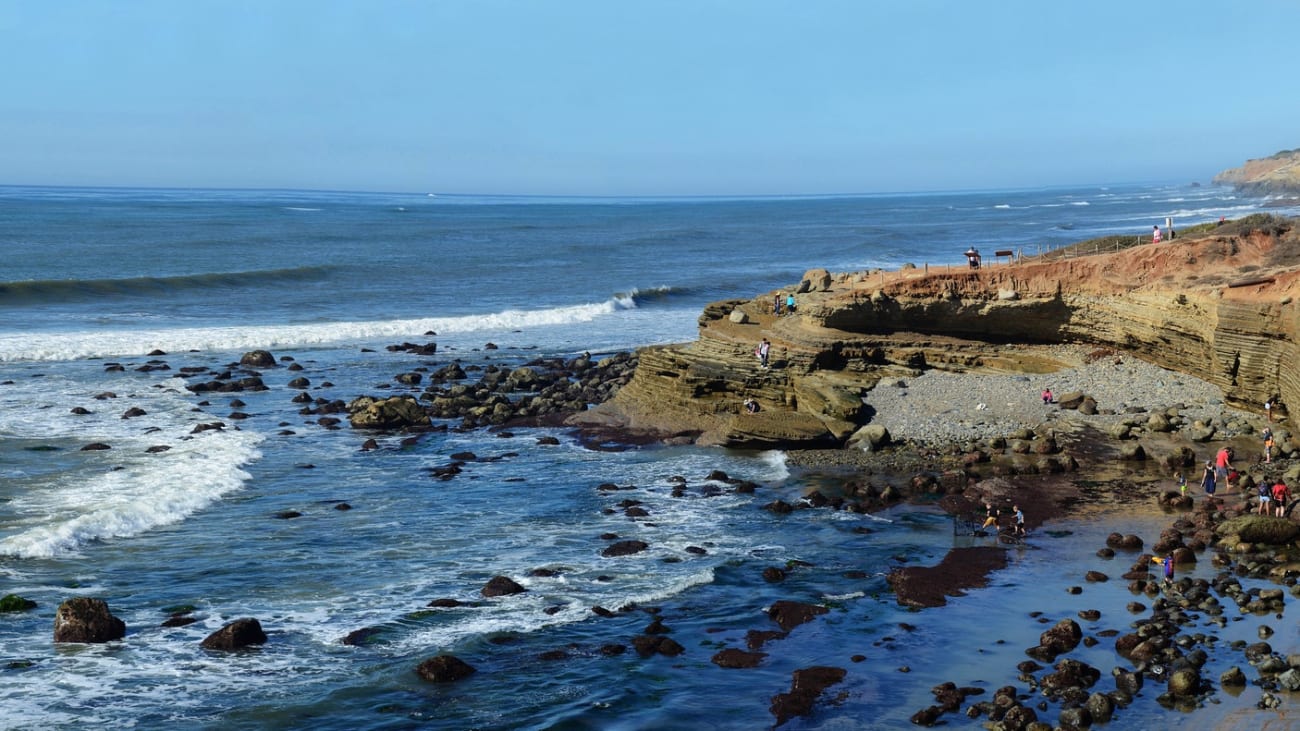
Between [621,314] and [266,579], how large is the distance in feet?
156

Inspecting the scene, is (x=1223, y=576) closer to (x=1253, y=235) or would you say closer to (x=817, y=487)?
(x=817, y=487)

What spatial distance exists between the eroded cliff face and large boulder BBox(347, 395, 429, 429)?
6.00 m

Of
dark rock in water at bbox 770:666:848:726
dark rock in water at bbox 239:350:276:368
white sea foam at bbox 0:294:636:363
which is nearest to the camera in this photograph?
dark rock in water at bbox 770:666:848:726

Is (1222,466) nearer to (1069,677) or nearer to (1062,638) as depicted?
(1062,638)

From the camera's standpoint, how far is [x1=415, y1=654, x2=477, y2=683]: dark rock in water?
19.6 metres

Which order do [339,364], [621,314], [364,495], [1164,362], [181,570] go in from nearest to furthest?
[181,570], [364,495], [1164,362], [339,364], [621,314]

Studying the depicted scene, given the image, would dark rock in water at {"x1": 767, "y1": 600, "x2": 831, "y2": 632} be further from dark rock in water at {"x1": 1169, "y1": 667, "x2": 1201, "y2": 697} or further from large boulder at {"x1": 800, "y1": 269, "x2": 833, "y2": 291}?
large boulder at {"x1": 800, "y1": 269, "x2": 833, "y2": 291}

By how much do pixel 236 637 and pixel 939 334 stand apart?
93.0 ft

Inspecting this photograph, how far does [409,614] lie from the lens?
883 inches

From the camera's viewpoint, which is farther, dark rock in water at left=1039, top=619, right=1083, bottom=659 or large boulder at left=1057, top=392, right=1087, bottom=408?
large boulder at left=1057, top=392, right=1087, bottom=408

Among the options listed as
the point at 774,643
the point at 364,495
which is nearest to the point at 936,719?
the point at 774,643

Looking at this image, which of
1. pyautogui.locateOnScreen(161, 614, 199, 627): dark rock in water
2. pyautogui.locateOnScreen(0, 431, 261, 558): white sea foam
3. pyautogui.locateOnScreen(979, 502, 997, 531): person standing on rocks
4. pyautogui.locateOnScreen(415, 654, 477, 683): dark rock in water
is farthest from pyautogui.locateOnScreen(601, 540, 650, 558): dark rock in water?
pyautogui.locateOnScreen(0, 431, 261, 558): white sea foam

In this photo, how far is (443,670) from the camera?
64.6 ft

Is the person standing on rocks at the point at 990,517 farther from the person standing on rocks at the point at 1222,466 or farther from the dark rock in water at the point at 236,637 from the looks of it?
the dark rock in water at the point at 236,637
